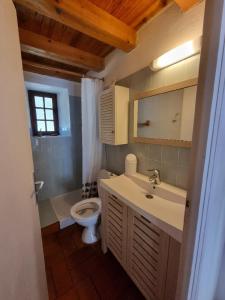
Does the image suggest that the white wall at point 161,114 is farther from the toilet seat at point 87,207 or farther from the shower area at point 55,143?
the shower area at point 55,143

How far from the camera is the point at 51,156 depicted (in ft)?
8.05

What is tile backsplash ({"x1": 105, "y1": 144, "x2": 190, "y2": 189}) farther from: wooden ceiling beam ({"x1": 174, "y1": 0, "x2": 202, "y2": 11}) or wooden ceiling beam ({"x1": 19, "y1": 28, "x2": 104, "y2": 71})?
wooden ceiling beam ({"x1": 19, "y1": 28, "x2": 104, "y2": 71})

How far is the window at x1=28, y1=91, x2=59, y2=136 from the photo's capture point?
7.77 feet

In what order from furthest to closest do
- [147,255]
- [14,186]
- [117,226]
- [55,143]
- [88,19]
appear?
[55,143]
[117,226]
[88,19]
[147,255]
[14,186]

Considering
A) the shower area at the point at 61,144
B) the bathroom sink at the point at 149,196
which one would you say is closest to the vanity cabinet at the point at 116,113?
the shower area at the point at 61,144

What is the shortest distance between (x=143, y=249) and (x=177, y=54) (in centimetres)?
Result: 143

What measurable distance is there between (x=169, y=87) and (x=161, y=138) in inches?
16.8

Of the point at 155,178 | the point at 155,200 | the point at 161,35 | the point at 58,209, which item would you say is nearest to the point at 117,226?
the point at 155,200

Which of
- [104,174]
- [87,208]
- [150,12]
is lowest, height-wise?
[87,208]

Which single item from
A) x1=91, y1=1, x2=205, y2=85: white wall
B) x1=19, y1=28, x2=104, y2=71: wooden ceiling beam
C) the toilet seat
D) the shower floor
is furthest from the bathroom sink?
x1=19, y1=28, x2=104, y2=71: wooden ceiling beam

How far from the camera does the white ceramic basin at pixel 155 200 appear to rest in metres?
0.79

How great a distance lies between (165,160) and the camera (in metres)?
1.25

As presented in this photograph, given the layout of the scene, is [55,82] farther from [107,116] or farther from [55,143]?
[107,116]

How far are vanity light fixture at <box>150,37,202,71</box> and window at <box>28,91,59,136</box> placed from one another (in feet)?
6.52
